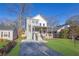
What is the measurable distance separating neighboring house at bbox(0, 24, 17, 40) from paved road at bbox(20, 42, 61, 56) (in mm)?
132

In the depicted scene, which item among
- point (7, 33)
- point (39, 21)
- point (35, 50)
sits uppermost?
point (39, 21)

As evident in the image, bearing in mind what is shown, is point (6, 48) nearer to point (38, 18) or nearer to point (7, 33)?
point (7, 33)

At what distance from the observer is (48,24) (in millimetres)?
3137

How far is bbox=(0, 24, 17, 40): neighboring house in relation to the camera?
3072 millimetres

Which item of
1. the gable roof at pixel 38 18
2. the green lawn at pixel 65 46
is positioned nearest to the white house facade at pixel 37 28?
the gable roof at pixel 38 18

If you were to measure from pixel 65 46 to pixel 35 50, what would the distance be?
0.30m

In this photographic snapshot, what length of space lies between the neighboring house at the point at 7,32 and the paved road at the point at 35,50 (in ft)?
0.43

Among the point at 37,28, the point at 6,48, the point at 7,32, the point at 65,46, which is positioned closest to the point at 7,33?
the point at 7,32

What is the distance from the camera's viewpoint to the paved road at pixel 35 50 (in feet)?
10.1

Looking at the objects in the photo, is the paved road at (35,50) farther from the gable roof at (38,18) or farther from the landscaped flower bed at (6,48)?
the gable roof at (38,18)

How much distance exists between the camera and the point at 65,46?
10.1 feet

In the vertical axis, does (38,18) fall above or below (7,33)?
above

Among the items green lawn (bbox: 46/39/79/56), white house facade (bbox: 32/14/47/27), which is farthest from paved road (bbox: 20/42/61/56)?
white house facade (bbox: 32/14/47/27)

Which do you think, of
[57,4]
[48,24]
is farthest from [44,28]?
[57,4]
